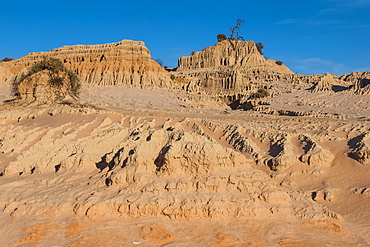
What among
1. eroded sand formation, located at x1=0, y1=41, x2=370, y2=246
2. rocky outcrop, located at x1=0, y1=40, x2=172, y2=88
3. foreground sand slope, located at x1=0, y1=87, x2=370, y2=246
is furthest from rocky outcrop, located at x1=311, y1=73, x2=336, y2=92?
foreground sand slope, located at x1=0, y1=87, x2=370, y2=246

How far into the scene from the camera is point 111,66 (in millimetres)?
40938

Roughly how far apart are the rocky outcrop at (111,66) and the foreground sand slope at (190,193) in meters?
32.1

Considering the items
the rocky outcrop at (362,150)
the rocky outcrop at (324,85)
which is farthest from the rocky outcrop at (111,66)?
the rocky outcrop at (362,150)

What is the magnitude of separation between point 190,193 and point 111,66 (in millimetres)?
37627

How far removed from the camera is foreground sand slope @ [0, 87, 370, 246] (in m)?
4.56

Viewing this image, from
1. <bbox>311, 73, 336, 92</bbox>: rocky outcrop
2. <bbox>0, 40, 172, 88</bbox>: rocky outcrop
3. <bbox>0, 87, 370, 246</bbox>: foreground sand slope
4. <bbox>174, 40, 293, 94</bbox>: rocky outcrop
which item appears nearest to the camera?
<bbox>0, 87, 370, 246</bbox>: foreground sand slope

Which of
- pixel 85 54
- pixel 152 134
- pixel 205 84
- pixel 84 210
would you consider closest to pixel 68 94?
pixel 152 134

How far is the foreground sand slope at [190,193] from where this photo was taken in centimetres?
456

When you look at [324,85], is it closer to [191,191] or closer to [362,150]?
[362,150]

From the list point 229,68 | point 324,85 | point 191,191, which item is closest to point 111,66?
point 229,68

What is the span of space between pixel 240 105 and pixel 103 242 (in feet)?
85.7

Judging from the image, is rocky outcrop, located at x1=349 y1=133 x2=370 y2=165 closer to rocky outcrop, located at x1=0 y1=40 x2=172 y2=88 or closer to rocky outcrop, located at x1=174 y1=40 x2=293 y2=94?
rocky outcrop, located at x1=174 y1=40 x2=293 y2=94

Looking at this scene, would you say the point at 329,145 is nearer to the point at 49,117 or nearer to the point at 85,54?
the point at 49,117

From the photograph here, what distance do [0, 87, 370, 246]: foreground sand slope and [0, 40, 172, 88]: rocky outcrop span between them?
32146 mm
